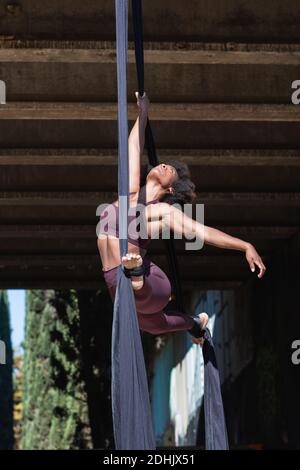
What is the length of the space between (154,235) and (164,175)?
2.00ft

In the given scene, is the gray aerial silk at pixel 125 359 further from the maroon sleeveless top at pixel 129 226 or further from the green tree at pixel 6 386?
the green tree at pixel 6 386

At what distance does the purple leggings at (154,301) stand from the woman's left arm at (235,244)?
0.59 meters

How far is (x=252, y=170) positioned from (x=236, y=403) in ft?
30.1

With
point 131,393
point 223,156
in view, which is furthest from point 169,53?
point 131,393

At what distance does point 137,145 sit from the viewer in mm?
8727

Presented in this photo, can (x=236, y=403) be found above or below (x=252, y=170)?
below

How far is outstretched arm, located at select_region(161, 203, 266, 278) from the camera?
7.42 meters

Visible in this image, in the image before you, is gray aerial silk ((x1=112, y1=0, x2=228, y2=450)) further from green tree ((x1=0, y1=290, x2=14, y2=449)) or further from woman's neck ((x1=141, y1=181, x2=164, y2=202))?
green tree ((x1=0, y1=290, x2=14, y2=449))

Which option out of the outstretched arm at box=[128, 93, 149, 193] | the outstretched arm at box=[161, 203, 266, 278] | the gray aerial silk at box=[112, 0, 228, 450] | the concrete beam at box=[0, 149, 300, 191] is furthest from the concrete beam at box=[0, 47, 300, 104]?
the gray aerial silk at box=[112, 0, 228, 450]

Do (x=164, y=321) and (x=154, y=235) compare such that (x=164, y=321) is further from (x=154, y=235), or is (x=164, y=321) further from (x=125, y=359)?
(x=125, y=359)

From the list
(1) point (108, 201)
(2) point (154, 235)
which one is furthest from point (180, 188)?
(1) point (108, 201)

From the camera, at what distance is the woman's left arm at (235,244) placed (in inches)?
291
